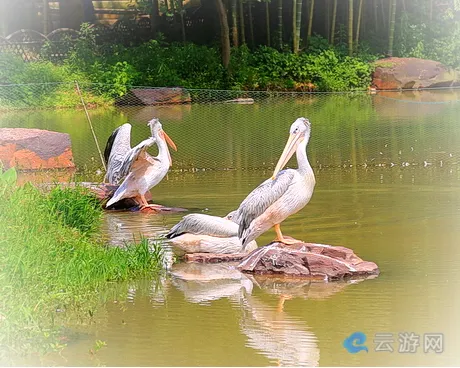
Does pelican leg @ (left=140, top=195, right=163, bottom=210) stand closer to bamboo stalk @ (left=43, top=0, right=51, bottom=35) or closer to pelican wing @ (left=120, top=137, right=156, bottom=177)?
pelican wing @ (left=120, top=137, right=156, bottom=177)

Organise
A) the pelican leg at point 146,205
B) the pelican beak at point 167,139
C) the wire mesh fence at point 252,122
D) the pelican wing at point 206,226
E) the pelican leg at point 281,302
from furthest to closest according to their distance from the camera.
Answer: the wire mesh fence at point 252,122, the pelican beak at point 167,139, the pelican leg at point 146,205, the pelican wing at point 206,226, the pelican leg at point 281,302

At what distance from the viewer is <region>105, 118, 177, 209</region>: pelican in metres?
12.0

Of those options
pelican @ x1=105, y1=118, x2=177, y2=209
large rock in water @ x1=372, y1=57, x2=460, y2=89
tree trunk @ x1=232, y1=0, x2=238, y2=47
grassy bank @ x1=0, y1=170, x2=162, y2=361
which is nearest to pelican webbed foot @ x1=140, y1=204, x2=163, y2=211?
pelican @ x1=105, y1=118, x2=177, y2=209

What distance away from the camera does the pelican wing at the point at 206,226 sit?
29.7 ft

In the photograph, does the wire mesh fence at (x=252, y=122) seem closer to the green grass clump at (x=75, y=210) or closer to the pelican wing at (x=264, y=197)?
the green grass clump at (x=75, y=210)

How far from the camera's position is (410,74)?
98.1 feet

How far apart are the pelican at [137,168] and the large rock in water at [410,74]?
716 inches

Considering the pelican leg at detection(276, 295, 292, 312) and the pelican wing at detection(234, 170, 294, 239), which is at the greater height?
the pelican wing at detection(234, 170, 294, 239)

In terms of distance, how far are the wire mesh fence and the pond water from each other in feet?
0.23

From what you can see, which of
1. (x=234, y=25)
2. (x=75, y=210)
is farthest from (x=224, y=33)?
(x=75, y=210)

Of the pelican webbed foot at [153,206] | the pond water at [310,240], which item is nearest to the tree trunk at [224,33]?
the pond water at [310,240]

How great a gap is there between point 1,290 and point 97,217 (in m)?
3.72

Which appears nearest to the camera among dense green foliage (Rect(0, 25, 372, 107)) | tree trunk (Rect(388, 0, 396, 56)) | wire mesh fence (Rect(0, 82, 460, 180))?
wire mesh fence (Rect(0, 82, 460, 180))

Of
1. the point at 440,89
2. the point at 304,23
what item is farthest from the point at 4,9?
the point at 440,89
